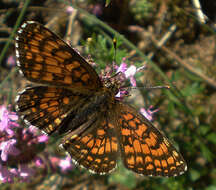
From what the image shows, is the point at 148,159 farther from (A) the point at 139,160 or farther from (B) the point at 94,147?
(B) the point at 94,147

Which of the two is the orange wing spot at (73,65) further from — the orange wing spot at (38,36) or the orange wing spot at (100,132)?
the orange wing spot at (100,132)

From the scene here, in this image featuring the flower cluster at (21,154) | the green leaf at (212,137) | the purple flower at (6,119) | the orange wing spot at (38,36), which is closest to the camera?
the orange wing spot at (38,36)

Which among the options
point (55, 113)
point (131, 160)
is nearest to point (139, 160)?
point (131, 160)

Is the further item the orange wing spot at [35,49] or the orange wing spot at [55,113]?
the orange wing spot at [55,113]

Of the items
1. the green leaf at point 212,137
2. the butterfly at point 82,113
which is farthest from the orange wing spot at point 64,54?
the green leaf at point 212,137

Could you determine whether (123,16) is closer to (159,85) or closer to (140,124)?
(159,85)

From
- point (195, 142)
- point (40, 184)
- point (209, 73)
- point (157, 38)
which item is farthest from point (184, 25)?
point (40, 184)

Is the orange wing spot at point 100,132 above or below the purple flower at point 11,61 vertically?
above
